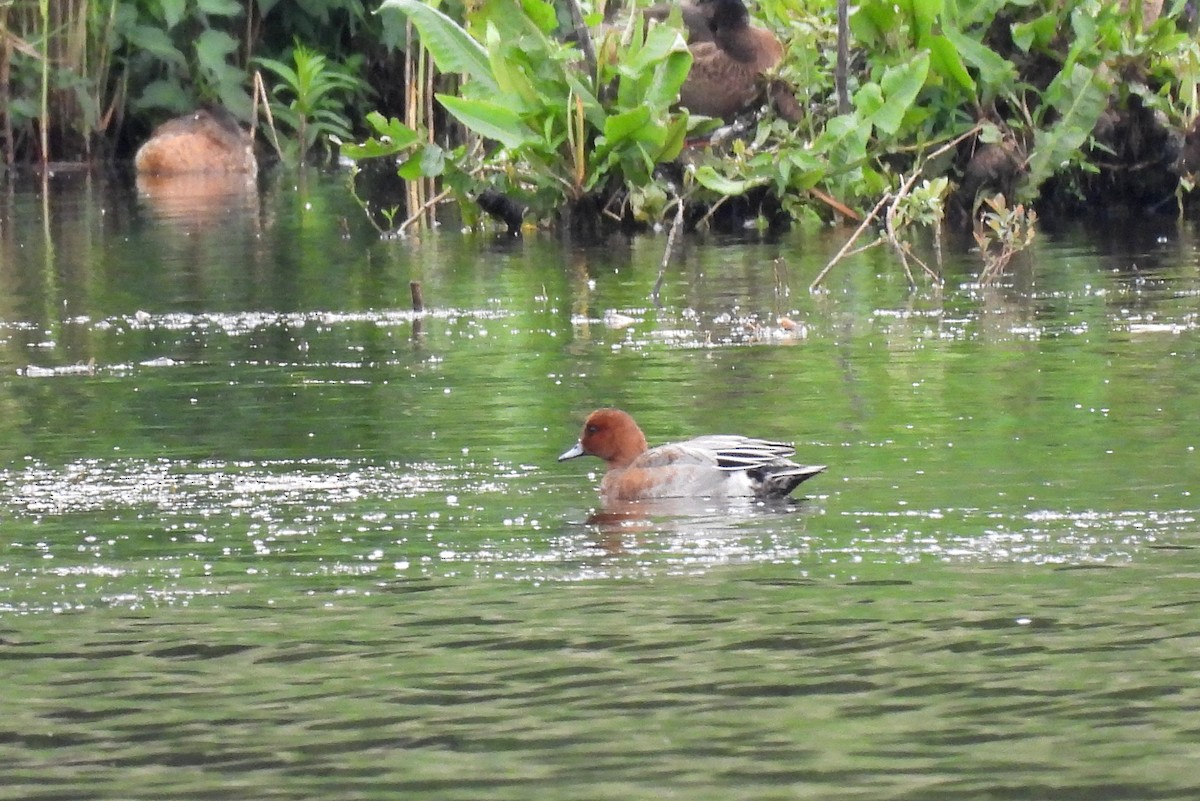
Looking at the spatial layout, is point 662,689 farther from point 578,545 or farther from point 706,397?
point 706,397

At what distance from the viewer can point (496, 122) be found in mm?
18562

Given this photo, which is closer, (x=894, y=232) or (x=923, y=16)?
(x=894, y=232)

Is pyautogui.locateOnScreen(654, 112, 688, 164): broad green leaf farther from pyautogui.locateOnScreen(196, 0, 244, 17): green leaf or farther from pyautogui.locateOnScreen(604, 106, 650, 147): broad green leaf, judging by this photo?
pyautogui.locateOnScreen(196, 0, 244, 17): green leaf

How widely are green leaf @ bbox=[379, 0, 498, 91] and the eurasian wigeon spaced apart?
10.3m

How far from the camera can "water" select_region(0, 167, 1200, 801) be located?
5.21m

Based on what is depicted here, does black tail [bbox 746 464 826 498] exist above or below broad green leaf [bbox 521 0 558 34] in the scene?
below

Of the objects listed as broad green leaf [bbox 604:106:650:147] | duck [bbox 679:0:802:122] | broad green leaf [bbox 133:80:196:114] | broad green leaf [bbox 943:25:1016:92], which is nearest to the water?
broad green leaf [bbox 604:106:650:147]

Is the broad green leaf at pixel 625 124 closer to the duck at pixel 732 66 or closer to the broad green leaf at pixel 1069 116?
the duck at pixel 732 66

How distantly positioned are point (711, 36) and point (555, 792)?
17.2 m

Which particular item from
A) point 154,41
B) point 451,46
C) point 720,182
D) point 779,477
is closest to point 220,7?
point 154,41

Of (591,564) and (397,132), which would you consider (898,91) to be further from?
(591,564)

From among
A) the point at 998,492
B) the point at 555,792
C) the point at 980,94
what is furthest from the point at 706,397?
the point at 980,94

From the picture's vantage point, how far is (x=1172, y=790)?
15.8 ft

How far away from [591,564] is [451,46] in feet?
39.6
